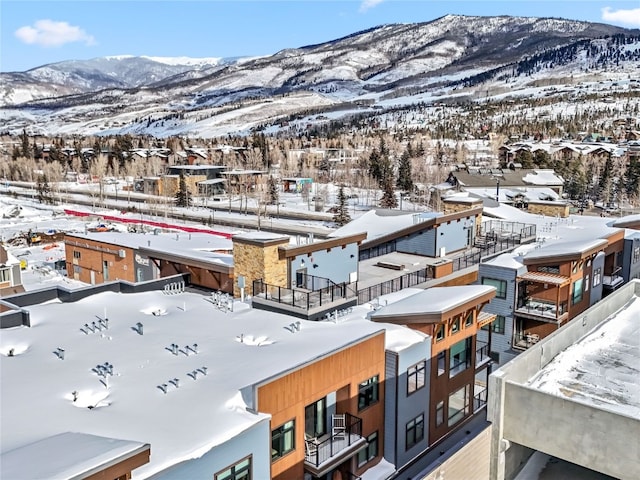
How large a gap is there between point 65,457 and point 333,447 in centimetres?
694

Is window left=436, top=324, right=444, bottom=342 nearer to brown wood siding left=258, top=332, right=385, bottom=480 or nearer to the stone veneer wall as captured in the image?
brown wood siding left=258, top=332, right=385, bottom=480

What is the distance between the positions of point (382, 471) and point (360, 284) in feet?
23.5

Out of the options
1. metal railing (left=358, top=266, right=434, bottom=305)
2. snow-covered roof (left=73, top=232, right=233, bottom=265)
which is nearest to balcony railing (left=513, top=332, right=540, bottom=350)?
metal railing (left=358, top=266, right=434, bottom=305)

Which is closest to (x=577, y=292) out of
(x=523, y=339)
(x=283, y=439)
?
(x=523, y=339)

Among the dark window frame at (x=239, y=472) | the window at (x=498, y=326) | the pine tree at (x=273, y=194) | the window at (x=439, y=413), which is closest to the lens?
the dark window frame at (x=239, y=472)

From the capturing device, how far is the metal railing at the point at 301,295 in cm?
1738

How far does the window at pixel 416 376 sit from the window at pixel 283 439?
14.5 feet

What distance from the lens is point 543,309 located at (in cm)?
2467

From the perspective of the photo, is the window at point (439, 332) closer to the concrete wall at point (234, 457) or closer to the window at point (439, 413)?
the window at point (439, 413)

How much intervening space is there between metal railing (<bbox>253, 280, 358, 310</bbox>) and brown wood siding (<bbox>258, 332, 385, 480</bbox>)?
10.3ft

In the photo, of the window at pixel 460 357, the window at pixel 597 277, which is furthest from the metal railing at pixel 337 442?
the window at pixel 597 277

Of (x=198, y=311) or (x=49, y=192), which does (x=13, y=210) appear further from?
→ (x=198, y=311)

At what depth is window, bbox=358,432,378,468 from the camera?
15273 millimetres

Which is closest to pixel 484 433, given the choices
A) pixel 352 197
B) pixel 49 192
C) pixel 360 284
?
pixel 360 284
